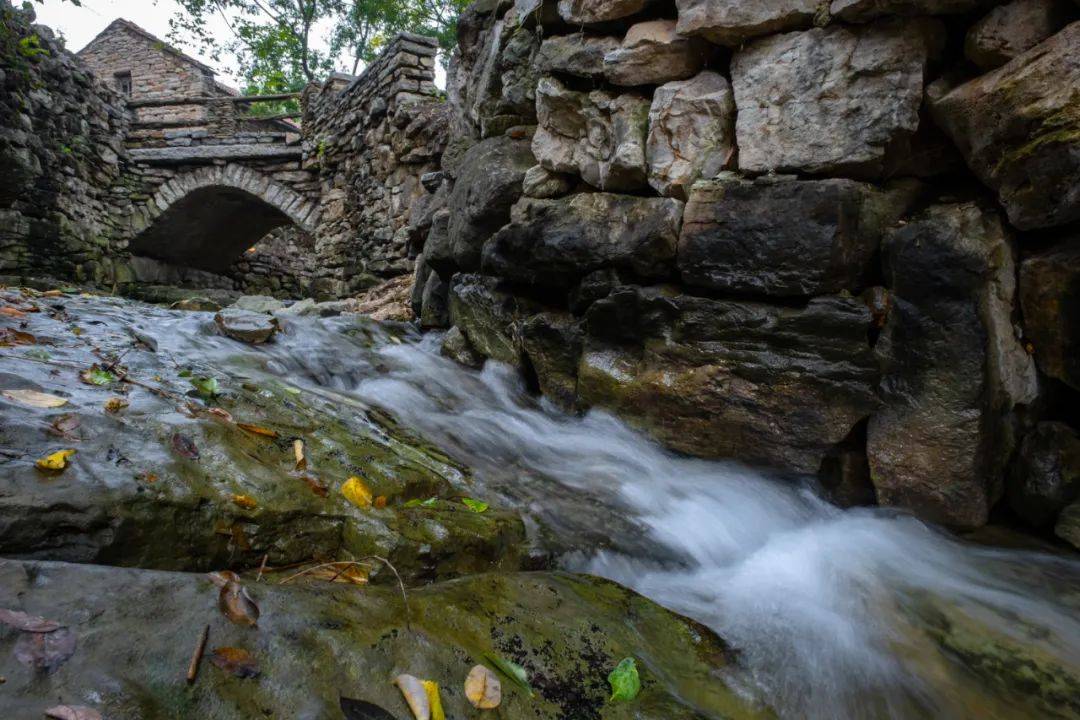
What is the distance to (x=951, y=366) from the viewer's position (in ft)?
8.15

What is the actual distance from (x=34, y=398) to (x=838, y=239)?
133 inches

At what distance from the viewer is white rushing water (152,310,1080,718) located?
5.68 feet

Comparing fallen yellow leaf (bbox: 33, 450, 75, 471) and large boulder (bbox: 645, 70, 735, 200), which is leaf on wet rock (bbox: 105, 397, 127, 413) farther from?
large boulder (bbox: 645, 70, 735, 200)

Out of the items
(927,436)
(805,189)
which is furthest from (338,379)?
(927,436)

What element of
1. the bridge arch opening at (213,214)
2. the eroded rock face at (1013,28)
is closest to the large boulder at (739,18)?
the eroded rock face at (1013,28)

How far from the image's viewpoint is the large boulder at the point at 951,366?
8.02 ft

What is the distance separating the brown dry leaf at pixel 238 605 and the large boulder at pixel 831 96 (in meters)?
2.93

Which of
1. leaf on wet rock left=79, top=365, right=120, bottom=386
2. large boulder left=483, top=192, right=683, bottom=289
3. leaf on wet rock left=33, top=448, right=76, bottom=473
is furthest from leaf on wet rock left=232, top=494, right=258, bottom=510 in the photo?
large boulder left=483, top=192, right=683, bottom=289

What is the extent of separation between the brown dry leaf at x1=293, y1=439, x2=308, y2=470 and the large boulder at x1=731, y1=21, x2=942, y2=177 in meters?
2.61

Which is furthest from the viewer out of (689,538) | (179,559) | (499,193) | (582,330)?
(499,193)

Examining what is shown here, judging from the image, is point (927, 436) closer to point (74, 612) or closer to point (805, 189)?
point (805, 189)

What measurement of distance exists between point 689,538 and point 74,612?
2.27 metres

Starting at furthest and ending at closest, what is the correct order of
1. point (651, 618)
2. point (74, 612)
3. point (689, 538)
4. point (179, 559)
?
point (689, 538) < point (651, 618) < point (179, 559) < point (74, 612)

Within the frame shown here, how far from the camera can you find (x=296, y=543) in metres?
1.65
